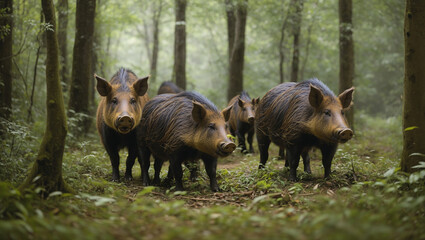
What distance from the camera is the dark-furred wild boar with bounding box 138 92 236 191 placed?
6.40 meters

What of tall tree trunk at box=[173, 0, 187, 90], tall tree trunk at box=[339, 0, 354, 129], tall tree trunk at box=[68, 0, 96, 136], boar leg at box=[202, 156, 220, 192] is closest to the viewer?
boar leg at box=[202, 156, 220, 192]

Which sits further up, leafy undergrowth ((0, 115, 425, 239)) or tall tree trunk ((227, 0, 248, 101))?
tall tree trunk ((227, 0, 248, 101))

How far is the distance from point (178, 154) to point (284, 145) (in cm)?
229

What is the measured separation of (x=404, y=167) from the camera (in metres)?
5.49

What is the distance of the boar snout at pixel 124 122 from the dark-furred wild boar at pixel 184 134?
63cm

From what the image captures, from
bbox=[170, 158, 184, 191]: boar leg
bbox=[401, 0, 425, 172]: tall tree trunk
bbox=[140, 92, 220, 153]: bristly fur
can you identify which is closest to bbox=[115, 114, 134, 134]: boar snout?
bbox=[140, 92, 220, 153]: bristly fur

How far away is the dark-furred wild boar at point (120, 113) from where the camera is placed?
6.81m

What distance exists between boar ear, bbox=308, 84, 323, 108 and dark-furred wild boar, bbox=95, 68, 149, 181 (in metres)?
3.32

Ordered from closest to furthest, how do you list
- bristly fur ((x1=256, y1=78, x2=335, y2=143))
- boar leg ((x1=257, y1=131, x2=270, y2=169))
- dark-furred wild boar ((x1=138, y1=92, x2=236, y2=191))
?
dark-furred wild boar ((x1=138, y1=92, x2=236, y2=191)) < bristly fur ((x1=256, y1=78, x2=335, y2=143)) < boar leg ((x1=257, y1=131, x2=270, y2=169))

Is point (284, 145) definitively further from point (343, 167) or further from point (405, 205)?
point (405, 205)

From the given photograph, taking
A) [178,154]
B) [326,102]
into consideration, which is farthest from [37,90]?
[326,102]

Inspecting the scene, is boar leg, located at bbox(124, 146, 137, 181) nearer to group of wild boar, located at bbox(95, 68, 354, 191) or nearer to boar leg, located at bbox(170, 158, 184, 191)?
group of wild boar, located at bbox(95, 68, 354, 191)

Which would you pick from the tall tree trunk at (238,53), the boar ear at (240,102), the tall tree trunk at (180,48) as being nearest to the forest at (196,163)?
the boar ear at (240,102)

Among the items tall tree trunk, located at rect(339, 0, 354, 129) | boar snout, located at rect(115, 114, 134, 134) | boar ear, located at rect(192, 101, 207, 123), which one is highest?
tall tree trunk, located at rect(339, 0, 354, 129)
